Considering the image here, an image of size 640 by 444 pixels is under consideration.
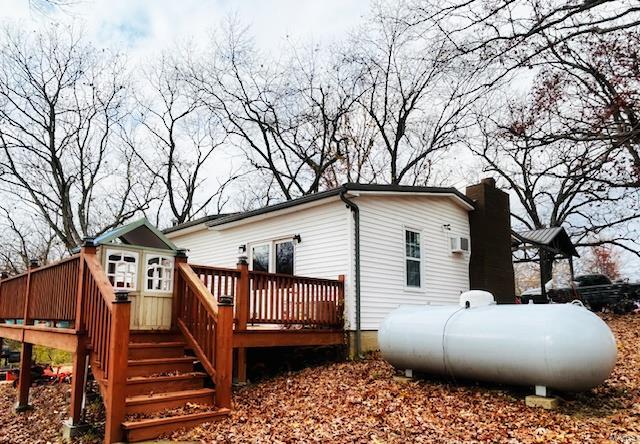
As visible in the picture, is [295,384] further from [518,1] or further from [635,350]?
[518,1]

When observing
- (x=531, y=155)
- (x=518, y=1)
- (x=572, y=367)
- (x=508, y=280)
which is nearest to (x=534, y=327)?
(x=572, y=367)

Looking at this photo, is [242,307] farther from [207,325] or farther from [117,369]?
[117,369]

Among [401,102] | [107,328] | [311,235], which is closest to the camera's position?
[107,328]

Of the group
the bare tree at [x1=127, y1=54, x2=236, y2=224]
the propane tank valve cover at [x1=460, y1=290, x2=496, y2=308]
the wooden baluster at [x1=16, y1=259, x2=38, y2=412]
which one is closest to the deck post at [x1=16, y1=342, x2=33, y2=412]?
the wooden baluster at [x1=16, y1=259, x2=38, y2=412]

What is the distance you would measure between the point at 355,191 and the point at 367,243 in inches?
48.4

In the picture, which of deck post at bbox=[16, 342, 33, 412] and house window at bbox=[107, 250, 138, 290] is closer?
house window at bbox=[107, 250, 138, 290]

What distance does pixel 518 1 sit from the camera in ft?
28.6

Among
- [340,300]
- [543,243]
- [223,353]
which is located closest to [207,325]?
[223,353]

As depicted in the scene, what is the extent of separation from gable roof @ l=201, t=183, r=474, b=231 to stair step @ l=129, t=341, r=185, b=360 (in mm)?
4518

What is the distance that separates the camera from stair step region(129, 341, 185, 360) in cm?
754

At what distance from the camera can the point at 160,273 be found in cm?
875

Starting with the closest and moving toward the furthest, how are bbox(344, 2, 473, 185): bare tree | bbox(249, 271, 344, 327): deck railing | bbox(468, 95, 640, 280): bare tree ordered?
1. bbox(249, 271, 344, 327): deck railing
2. bbox(468, 95, 640, 280): bare tree
3. bbox(344, 2, 473, 185): bare tree

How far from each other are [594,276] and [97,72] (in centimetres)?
2350

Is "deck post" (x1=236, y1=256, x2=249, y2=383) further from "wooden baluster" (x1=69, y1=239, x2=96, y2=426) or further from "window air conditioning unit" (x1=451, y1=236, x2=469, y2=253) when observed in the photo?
"window air conditioning unit" (x1=451, y1=236, x2=469, y2=253)
